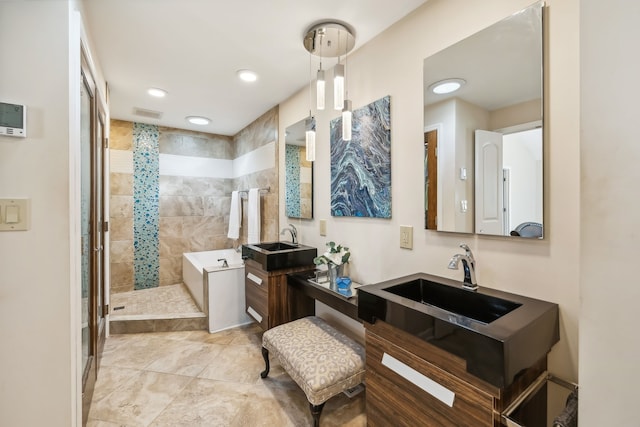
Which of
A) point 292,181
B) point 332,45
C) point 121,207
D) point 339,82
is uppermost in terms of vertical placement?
point 332,45

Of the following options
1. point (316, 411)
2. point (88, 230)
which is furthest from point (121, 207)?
point (316, 411)

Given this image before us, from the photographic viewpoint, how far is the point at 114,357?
2.32m

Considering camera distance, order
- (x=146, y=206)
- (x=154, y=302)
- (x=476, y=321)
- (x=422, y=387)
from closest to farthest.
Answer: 1. (x=476, y=321)
2. (x=422, y=387)
3. (x=154, y=302)
4. (x=146, y=206)

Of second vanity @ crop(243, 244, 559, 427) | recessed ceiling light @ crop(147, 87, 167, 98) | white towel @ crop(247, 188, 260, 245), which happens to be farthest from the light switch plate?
white towel @ crop(247, 188, 260, 245)

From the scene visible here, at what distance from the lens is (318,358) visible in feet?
5.03

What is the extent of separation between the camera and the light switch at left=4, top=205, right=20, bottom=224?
43.1 inches

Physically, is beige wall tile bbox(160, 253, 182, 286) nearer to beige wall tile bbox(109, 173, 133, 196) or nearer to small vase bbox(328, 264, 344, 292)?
beige wall tile bbox(109, 173, 133, 196)

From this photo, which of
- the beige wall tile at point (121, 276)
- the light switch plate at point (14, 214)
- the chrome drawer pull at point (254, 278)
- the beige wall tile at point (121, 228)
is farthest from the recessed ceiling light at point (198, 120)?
the light switch plate at point (14, 214)

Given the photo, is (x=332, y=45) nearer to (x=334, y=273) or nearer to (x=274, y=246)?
(x=334, y=273)

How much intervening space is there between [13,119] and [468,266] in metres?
2.02

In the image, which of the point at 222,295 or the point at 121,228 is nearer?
the point at 222,295

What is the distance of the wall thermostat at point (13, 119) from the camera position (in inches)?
42.6

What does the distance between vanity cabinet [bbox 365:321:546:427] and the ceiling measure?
5.71 ft

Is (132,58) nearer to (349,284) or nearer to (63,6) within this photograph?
(63,6)
